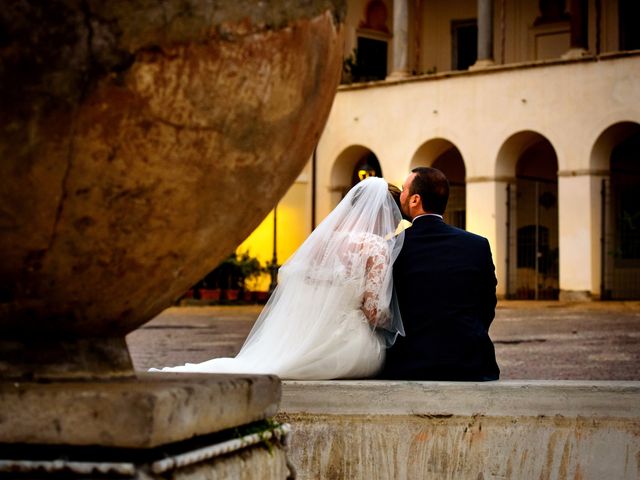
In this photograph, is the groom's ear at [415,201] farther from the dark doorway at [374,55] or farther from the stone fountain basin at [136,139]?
the dark doorway at [374,55]

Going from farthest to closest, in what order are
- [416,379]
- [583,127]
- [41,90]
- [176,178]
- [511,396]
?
1. [583,127]
2. [416,379]
3. [511,396]
4. [176,178]
5. [41,90]

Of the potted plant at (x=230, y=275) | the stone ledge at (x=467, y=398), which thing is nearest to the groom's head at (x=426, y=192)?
the stone ledge at (x=467, y=398)

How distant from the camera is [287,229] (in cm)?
3167

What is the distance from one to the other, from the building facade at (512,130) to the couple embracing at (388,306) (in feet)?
63.8

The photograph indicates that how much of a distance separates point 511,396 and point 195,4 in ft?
8.33

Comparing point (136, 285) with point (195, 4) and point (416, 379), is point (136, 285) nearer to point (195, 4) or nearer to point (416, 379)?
point (195, 4)

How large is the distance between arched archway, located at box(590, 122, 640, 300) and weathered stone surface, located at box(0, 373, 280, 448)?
884 inches

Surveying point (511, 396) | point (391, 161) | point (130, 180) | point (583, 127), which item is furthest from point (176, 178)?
point (391, 161)

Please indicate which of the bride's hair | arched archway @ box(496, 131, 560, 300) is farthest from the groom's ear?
arched archway @ box(496, 131, 560, 300)

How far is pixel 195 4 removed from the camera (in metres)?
2.24

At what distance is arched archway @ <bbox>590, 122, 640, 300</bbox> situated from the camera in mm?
27188

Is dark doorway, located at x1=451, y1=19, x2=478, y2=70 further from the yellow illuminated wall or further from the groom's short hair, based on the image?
the groom's short hair

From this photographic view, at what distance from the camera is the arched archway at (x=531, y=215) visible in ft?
94.3

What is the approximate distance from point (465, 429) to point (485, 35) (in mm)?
26483
